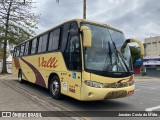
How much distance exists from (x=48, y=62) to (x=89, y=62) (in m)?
3.58

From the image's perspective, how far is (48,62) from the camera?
10961mm

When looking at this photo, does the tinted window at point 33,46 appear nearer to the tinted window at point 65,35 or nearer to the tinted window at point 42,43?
the tinted window at point 42,43

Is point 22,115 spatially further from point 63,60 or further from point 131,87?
point 131,87

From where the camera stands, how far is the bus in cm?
767

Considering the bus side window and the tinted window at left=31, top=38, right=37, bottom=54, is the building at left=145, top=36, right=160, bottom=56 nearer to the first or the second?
the tinted window at left=31, top=38, right=37, bottom=54

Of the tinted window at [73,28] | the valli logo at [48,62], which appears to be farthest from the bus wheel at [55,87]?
the tinted window at [73,28]

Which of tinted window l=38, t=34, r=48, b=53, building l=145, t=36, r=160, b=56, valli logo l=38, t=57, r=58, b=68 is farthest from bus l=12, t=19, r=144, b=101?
building l=145, t=36, r=160, b=56

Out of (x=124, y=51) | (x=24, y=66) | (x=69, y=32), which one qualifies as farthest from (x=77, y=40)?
(x=24, y=66)

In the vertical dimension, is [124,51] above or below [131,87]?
above

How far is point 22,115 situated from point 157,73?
1750 inches

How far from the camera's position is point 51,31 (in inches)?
436

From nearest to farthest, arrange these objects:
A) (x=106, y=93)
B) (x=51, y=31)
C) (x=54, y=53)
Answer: (x=106, y=93)
(x=54, y=53)
(x=51, y=31)

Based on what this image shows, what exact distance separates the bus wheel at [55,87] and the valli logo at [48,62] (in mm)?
584

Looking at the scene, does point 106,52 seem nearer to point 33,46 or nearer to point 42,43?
point 42,43
